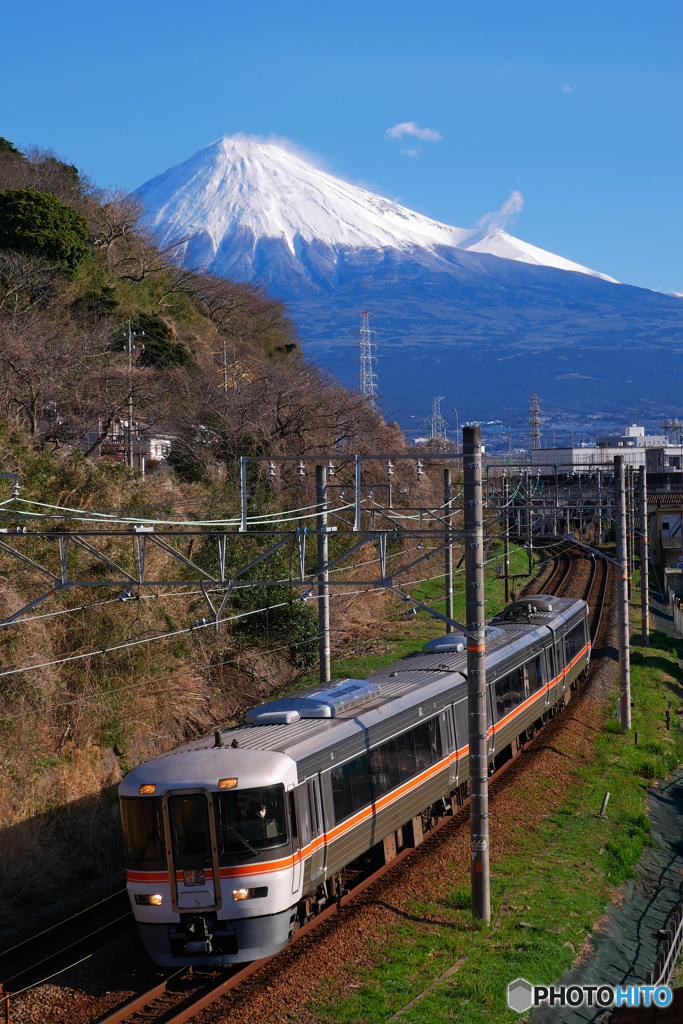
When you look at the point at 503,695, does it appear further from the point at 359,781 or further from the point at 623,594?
the point at 359,781

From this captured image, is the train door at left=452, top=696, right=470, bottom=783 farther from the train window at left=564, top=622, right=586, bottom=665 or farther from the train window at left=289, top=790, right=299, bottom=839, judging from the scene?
the train window at left=564, top=622, right=586, bottom=665

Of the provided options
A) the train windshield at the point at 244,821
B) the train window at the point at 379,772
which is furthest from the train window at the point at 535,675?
the train windshield at the point at 244,821

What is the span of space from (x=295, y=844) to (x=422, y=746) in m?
3.89

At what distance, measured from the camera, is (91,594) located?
18.0 m

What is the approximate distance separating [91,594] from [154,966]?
898cm

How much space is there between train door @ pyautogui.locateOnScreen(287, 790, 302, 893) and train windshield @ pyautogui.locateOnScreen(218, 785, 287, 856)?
1.08 feet

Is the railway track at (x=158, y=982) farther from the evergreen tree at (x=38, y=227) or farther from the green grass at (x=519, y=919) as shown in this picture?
the evergreen tree at (x=38, y=227)

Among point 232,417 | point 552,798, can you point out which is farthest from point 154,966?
point 232,417

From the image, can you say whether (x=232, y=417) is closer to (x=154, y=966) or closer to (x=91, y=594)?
(x=91, y=594)

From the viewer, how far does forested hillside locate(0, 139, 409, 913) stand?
1511 centimetres

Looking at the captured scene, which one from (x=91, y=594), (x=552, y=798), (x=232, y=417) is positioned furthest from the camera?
(x=232, y=417)

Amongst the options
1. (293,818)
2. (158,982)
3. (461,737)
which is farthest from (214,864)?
(461,737)

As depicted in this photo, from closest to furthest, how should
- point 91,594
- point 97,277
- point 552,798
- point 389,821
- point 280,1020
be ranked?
1. point 280,1020
2. point 389,821
3. point 552,798
4. point 91,594
5. point 97,277

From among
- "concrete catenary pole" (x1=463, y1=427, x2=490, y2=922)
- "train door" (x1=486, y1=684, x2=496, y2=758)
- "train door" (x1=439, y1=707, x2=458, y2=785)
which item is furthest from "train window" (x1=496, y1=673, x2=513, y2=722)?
"concrete catenary pole" (x1=463, y1=427, x2=490, y2=922)
